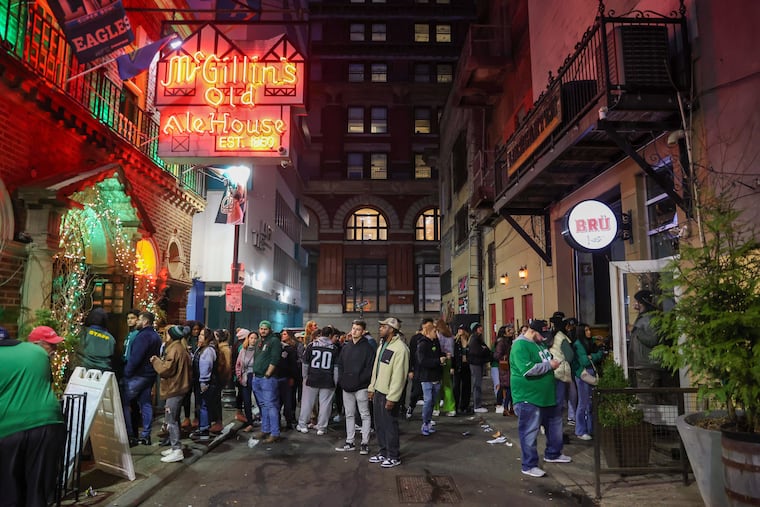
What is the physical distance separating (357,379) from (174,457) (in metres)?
2.88

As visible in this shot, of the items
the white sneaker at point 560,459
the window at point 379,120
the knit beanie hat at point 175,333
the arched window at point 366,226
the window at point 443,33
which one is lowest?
the white sneaker at point 560,459

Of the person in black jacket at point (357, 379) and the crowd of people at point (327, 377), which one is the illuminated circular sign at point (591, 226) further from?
the person in black jacket at point (357, 379)

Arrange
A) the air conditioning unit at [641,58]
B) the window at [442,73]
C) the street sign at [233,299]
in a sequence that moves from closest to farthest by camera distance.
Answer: the air conditioning unit at [641,58], the street sign at [233,299], the window at [442,73]

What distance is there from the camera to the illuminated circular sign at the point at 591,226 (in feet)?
31.9

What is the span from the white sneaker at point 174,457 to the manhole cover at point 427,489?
3151 millimetres

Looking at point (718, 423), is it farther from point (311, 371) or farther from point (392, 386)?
point (311, 371)

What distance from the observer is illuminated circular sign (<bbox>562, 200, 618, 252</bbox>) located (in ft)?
31.9

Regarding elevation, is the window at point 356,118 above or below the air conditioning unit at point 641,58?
above

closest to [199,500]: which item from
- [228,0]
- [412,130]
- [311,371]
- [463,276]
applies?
[311,371]

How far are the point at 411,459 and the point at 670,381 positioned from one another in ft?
13.6

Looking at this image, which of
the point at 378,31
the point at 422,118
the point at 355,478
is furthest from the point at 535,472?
the point at 378,31

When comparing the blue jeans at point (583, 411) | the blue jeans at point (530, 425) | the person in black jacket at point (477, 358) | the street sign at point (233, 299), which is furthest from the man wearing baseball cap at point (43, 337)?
the street sign at point (233, 299)

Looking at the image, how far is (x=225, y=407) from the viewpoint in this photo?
12.8 m

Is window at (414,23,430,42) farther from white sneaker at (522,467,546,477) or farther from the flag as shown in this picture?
white sneaker at (522,467,546,477)
